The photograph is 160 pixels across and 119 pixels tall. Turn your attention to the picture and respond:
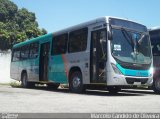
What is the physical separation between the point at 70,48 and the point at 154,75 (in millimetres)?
3931

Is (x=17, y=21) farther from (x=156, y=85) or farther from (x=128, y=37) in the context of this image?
(x=128, y=37)

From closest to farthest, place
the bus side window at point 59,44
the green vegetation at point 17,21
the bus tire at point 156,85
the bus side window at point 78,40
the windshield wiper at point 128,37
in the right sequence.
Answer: the windshield wiper at point 128,37 → the bus side window at point 78,40 → the bus tire at point 156,85 → the bus side window at point 59,44 → the green vegetation at point 17,21

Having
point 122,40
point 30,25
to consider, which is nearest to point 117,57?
point 122,40

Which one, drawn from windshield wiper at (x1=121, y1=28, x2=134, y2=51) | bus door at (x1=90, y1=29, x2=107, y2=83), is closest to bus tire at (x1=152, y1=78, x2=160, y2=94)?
windshield wiper at (x1=121, y1=28, x2=134, y2=51)

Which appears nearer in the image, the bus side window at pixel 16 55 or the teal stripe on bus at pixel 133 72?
the teal stripe on bus at pixel 133 72

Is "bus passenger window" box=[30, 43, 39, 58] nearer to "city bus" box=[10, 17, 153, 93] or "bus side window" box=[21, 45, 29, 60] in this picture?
"bus side window" box=[21, 45, 29, 60]

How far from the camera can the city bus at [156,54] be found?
49.0 feet

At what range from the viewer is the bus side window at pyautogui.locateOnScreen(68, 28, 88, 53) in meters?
14.2

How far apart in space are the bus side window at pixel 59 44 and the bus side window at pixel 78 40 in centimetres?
50

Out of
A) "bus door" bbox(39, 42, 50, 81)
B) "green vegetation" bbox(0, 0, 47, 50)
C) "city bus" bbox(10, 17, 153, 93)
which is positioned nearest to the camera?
"city bus" bbox(10, 17, 153, 93)

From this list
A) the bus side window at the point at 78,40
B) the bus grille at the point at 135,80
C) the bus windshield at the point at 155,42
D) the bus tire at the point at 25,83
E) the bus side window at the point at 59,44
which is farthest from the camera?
the bus tire at the point at 25,83

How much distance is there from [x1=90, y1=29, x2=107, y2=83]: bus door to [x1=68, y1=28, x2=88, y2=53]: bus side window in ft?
2.00

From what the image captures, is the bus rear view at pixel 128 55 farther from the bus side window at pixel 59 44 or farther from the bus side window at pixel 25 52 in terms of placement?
the bus side window at pixel 25 52

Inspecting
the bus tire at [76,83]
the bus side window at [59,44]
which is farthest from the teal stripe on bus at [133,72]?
the bus side window at [59,44]
